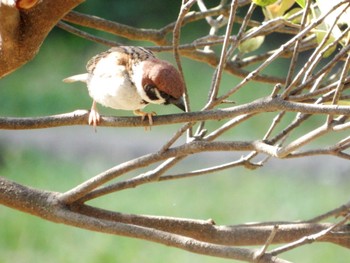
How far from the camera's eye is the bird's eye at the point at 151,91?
47.9 inches

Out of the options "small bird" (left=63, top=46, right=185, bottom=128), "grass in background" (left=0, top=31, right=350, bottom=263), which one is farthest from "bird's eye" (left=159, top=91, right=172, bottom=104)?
"grass in background" (left=0, top=31, right=350, bottom=263)

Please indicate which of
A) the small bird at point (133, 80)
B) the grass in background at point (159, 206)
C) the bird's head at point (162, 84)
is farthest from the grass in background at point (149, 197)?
the bird's head at point (162, 84)

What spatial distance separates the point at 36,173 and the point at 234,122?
2.75 m

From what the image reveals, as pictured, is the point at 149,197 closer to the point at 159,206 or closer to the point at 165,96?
the point at 159,206

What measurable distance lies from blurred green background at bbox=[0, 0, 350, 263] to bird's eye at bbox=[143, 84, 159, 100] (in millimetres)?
1673

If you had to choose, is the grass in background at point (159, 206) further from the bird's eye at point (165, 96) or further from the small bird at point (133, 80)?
the bird's eye at point (165, 96)

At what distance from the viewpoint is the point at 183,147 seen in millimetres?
1003

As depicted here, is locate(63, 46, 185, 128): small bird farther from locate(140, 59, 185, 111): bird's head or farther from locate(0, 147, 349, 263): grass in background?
locate(0, 147, 349, 263): grass in background

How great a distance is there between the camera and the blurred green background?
2982 millimetres

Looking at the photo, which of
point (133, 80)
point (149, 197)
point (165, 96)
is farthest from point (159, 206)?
point (165, 96)

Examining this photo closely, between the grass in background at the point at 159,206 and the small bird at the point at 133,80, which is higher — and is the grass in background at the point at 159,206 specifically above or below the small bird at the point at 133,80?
below

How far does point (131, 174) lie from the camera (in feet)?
12.0

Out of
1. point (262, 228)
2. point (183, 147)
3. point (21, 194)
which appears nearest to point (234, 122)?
point (183, 147)

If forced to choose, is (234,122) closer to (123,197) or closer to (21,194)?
(21,194)
